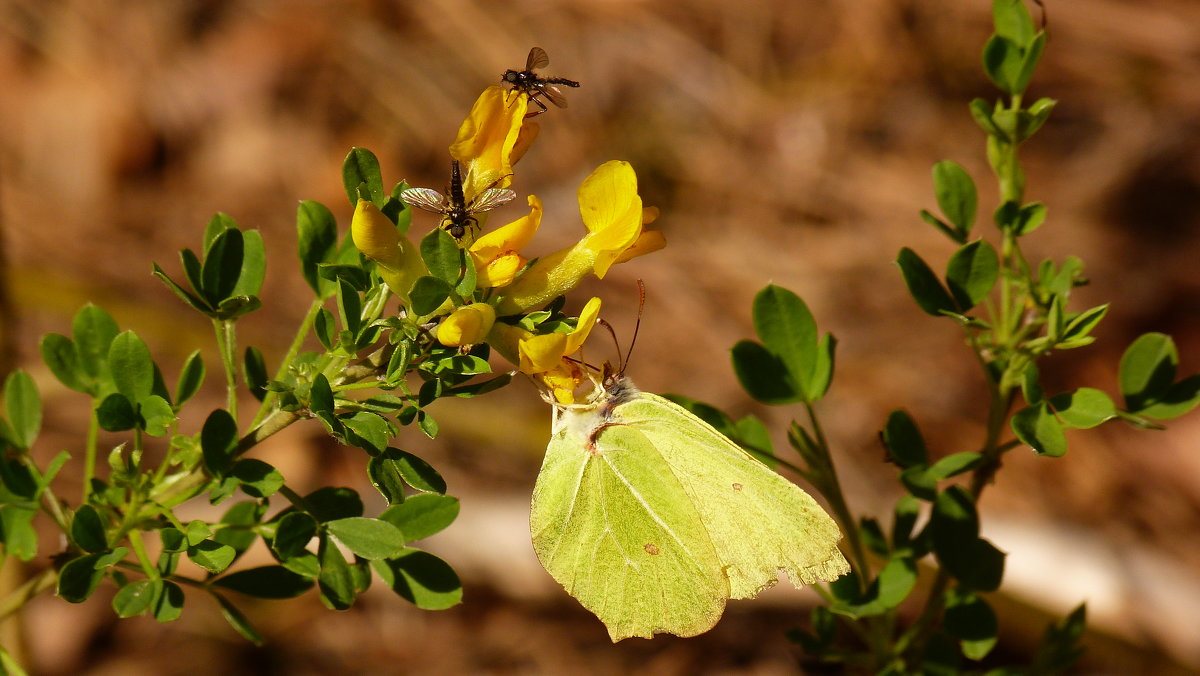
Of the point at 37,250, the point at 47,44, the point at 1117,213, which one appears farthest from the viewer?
the point at 47,44

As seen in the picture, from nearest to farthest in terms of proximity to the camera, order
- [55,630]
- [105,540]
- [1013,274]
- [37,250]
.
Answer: [105,540], [1013,274], [55,630], [37,250]

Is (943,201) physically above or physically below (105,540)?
above

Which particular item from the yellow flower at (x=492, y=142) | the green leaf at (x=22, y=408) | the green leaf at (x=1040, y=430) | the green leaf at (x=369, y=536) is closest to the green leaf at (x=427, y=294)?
the yellow flower at (x=492, y=142)

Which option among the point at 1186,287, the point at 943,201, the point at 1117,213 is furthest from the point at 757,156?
the point at 943,201

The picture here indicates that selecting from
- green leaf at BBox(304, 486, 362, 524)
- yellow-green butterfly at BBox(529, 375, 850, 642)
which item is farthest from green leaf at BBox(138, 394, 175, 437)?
yellow-green butterfly at BBox(529, 375, 850, 642)

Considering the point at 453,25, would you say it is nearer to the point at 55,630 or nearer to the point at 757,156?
the point at 757,156

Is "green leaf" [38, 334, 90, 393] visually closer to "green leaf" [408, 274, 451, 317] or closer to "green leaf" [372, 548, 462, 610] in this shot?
"green leaf" [372, 548, 462, 610]

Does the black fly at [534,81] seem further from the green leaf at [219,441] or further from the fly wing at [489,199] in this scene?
the green leaf at [219,441]
